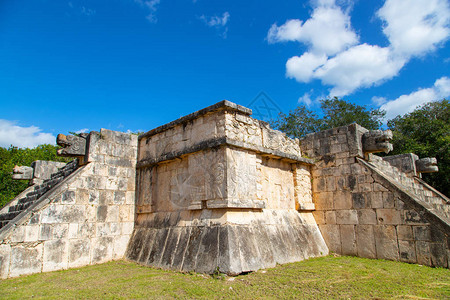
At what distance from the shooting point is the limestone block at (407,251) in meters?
6.19

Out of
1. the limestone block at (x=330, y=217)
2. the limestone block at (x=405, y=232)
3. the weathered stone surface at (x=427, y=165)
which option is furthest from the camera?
the weathered stone surface at (x=427, y=165)

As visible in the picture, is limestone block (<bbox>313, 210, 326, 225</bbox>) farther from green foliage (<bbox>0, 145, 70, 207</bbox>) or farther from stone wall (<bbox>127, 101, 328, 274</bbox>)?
green foliage (<bbox>0, 145, 70, 207</bbox>)

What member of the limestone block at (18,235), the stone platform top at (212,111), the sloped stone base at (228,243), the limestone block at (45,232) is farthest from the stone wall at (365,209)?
the limestone block at (18,235)

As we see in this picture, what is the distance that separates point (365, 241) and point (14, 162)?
2034 cm

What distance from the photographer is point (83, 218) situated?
675 cm

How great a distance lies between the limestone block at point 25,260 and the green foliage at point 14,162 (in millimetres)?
12163

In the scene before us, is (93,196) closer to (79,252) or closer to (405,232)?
(79,252)

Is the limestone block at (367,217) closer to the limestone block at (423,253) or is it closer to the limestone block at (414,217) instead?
the limestone block at (414,217)

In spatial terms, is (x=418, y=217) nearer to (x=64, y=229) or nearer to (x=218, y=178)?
(x=218, y=178)

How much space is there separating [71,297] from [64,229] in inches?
97.4

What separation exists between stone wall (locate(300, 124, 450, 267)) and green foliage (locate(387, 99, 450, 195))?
10.3 meters

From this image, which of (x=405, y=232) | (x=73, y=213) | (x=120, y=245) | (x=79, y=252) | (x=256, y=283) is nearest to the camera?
(x=256, y=283)

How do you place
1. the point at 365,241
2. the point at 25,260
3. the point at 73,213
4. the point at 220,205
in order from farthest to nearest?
the point at 365,241 < the point at 73,213 < the point at 25,260 < the point at 220,205

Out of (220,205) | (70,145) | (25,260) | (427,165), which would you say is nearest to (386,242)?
(220,205)
